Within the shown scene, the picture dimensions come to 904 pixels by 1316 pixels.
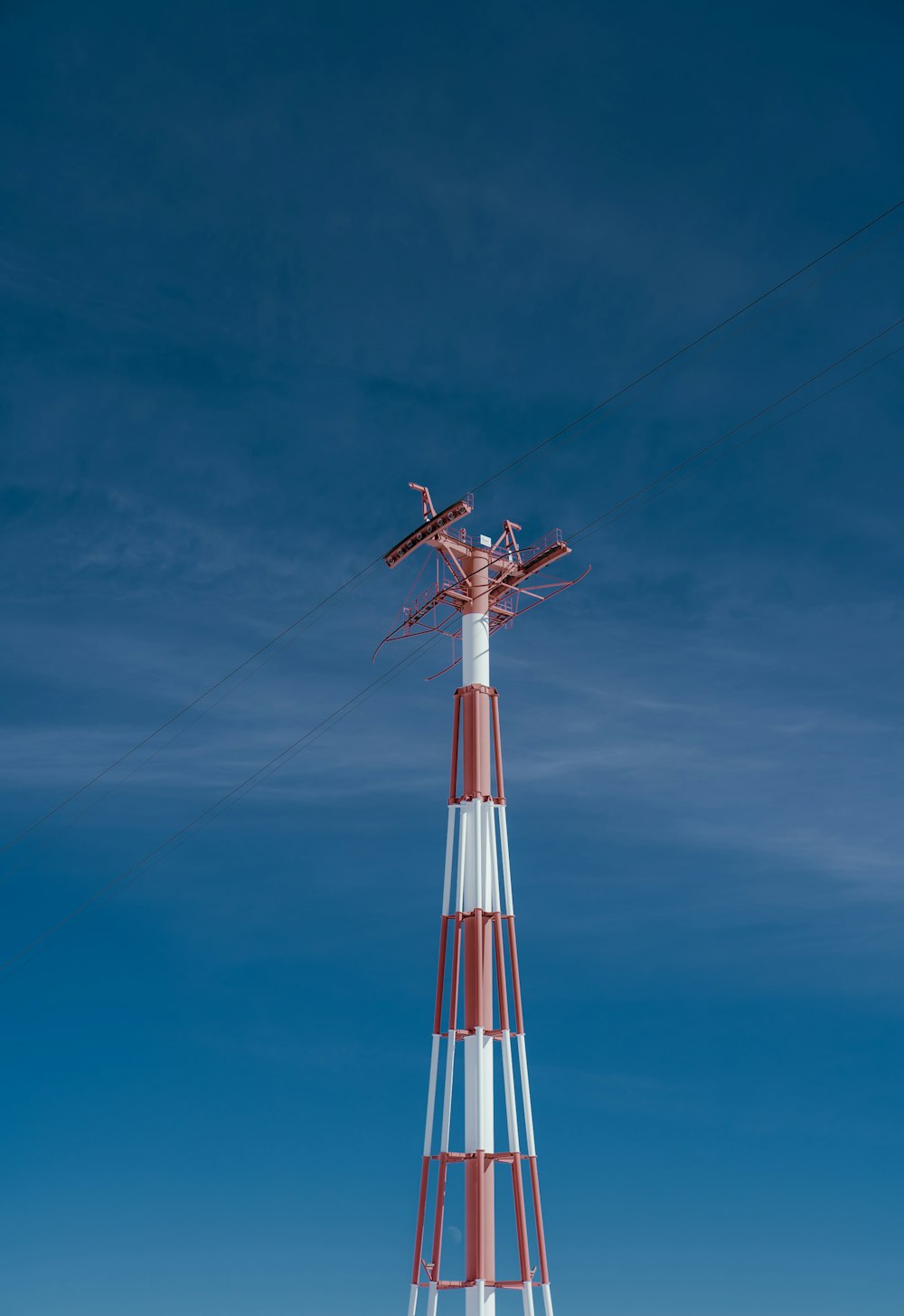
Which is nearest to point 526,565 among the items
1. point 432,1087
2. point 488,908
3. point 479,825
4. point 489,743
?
point 489,743

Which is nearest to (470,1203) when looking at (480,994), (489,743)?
(480,994)

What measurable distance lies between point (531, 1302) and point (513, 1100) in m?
7.74

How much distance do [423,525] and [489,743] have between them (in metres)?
11.2

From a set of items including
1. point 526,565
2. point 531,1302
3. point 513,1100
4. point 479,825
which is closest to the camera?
point 531,1302

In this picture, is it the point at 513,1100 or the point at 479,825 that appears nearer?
the point at 513,1100

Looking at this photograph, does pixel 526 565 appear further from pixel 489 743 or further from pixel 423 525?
pixel 489 743

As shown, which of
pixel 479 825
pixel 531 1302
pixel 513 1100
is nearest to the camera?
pixel 531 1302

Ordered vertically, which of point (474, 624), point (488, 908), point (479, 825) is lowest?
point (488, 908)

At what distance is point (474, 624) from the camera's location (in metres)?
59.3

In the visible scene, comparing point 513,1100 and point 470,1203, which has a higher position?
point 513,1100

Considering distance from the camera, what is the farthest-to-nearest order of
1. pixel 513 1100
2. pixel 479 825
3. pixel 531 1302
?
pixel 479 825 < pixel 513 1100 < pixel 531 1302

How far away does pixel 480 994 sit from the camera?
52.5m

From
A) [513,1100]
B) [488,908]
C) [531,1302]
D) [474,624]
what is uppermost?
[474,624]

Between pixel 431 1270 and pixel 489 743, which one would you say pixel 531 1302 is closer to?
pixel 431 1270
